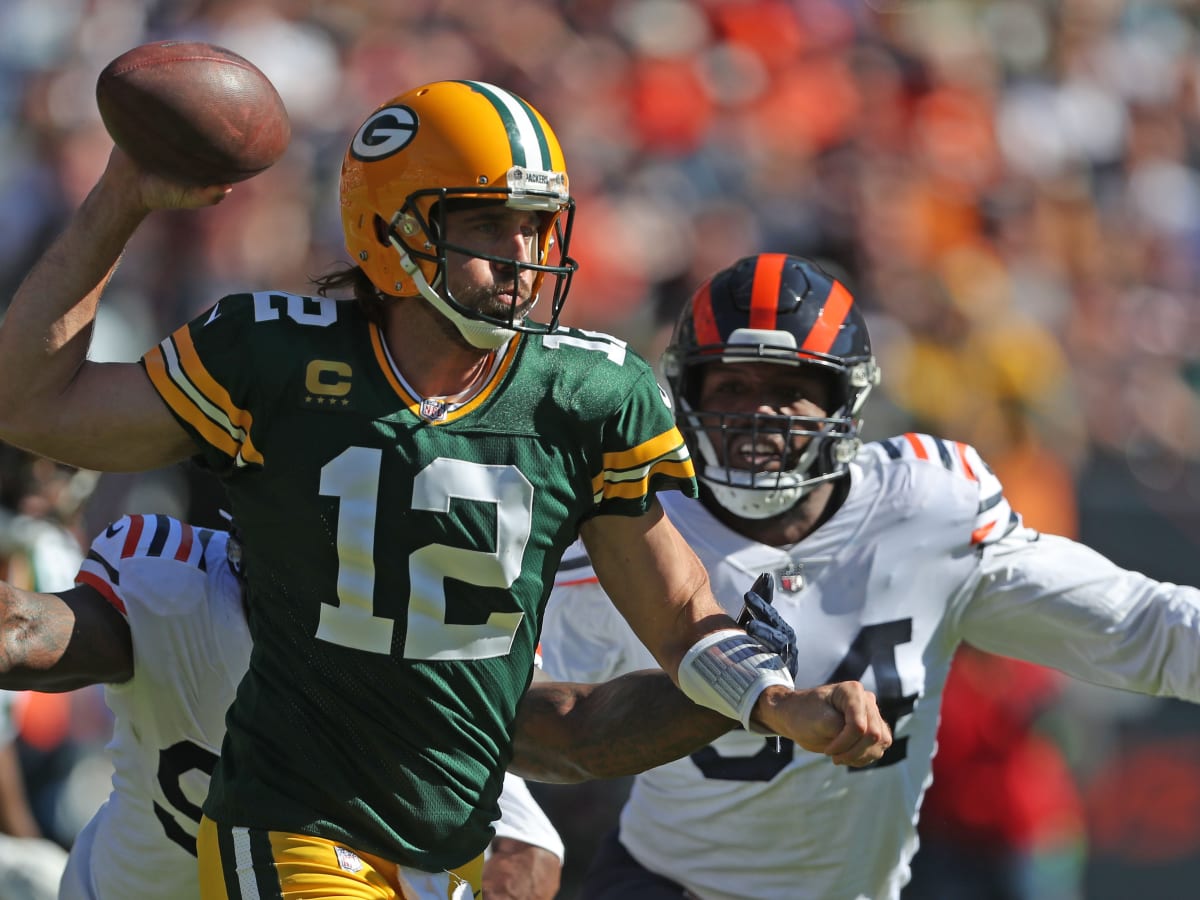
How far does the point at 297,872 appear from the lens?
2.61 m

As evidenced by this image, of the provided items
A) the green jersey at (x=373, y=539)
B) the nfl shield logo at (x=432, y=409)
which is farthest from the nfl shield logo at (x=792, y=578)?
the nfl shield logo at (x=432, y=409)

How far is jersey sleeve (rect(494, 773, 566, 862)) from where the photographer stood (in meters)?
3.64

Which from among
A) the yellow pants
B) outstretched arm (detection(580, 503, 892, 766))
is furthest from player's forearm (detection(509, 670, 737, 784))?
the yellow pants

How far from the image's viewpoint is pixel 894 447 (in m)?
3.96

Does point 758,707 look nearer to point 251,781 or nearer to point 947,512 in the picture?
point 251,781

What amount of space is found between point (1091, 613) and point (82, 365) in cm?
228

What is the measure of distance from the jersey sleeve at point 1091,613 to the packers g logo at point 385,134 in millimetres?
1713

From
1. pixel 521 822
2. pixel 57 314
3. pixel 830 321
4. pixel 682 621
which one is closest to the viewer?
pixel 57 314

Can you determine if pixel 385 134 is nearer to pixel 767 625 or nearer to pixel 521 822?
pixel 767 625

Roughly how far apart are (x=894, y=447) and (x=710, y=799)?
0.93 metres

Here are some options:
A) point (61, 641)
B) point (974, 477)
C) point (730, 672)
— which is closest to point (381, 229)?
point (730, 672)

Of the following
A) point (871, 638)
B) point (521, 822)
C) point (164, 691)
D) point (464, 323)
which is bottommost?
point (521, 822)

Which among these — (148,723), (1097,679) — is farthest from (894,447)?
(148,723)

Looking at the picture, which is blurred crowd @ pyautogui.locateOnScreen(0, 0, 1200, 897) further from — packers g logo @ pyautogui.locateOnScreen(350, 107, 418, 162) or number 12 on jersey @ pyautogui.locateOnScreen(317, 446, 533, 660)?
number 12 on jersey @ pyautogui.locateOnScreen(317, 446, 533, 660)
